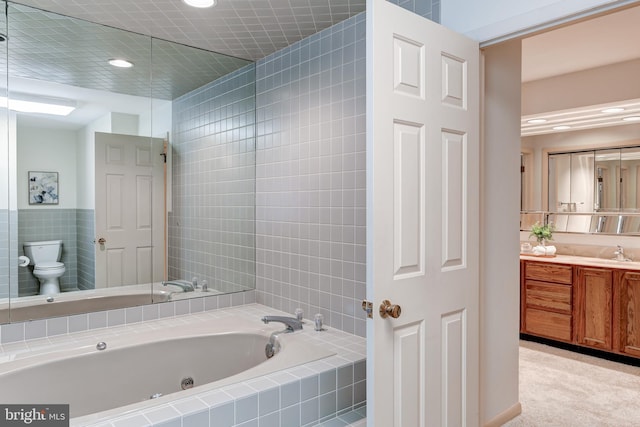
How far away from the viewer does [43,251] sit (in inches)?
97.3

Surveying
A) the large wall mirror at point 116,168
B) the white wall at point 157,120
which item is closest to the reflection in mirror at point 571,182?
the large wall mirror at point 116,168

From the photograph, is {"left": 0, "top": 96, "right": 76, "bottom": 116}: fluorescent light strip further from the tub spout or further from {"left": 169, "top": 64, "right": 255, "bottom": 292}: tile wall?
the tub spout

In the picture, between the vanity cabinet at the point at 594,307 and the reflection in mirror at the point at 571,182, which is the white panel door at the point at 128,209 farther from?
the reflection in mirror at the point at 571,182

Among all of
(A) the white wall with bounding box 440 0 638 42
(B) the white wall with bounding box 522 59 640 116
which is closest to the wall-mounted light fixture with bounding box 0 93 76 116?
(A) the white wall with bounding box 440 0 638 42

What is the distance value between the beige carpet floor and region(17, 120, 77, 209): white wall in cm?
297

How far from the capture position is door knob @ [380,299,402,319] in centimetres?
155

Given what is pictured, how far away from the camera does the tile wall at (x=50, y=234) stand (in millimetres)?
2406

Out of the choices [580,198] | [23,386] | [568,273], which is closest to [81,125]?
[23,386]

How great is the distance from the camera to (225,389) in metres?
1.78

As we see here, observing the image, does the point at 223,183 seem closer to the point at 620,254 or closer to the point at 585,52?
the point at 585,52

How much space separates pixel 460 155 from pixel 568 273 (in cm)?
269

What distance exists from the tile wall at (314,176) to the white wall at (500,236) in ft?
2.20

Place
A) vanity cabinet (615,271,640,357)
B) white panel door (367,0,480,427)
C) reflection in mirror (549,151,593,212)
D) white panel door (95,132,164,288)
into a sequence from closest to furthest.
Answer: white panel door (367,0,480,427) < white panel door (95,132,164,288) < vanity cabinet (615,271,640,357) < reflection in mirror (549,151,593,212)

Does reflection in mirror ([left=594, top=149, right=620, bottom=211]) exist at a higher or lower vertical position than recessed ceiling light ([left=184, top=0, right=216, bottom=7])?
lower
